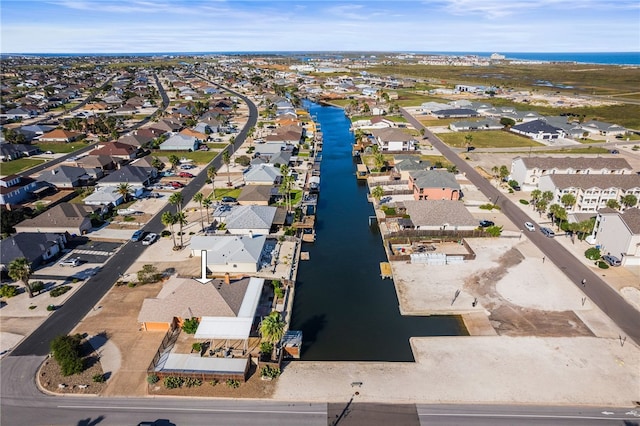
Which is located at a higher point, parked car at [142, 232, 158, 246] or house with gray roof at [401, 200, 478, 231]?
house with gray roof at [401, 200, 478, 231]

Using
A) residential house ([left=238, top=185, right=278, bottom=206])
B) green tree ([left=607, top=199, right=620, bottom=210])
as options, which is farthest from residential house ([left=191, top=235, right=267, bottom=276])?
green tree ([left=607, top=199, right=620, bottom=210])

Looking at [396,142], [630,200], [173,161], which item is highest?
[396,142]

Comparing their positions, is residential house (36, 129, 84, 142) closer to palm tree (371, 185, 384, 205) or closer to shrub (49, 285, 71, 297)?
shrub (49, 285, 71, 297)

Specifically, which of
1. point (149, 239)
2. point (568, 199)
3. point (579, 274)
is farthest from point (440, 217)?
point (149, 239)

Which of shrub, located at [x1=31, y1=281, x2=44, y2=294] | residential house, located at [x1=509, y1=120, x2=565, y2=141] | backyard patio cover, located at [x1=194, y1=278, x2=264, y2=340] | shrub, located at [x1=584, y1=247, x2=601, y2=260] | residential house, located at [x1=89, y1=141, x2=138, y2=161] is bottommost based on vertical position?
shrub, located at [x1=31, y1=281, x2=44, y2=294]

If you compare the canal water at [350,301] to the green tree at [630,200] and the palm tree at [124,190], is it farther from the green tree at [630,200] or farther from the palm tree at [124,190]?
the green tree at [630,200]

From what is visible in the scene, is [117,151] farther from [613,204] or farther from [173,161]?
[613,204]

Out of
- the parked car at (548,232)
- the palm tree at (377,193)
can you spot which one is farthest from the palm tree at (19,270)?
the parked car at (548,232)
